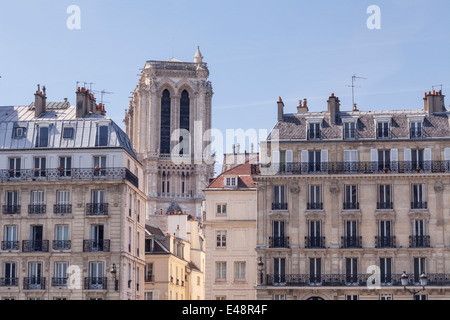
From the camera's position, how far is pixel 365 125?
232 feet

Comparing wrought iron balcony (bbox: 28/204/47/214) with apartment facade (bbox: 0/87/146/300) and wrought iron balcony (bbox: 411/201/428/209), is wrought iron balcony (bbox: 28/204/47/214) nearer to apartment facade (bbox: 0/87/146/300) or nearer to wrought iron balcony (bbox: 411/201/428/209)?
apartment facade (bbox: 0/87/146/300)

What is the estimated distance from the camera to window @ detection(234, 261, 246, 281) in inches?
2950

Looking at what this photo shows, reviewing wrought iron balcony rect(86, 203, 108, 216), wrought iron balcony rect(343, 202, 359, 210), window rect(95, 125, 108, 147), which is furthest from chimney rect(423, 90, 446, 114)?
wrought iron balcony rect(86, 203, 108, 216)

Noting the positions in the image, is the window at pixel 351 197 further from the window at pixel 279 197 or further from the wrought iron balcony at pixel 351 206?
the window at pixel 279 197

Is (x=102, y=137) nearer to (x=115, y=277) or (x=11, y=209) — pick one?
(x=11, y=209)

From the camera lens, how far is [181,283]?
280 feet

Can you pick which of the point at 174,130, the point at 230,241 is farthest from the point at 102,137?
the point at 174,130

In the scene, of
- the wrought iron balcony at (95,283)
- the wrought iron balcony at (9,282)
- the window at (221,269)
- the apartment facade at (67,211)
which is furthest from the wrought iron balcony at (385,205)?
the wrought iron balcony at (9,282)

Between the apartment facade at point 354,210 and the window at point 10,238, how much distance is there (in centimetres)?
1610

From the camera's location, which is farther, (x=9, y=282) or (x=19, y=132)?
(x=19, y=132)

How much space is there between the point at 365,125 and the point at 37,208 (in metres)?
23.0

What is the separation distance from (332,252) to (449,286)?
774 cm
